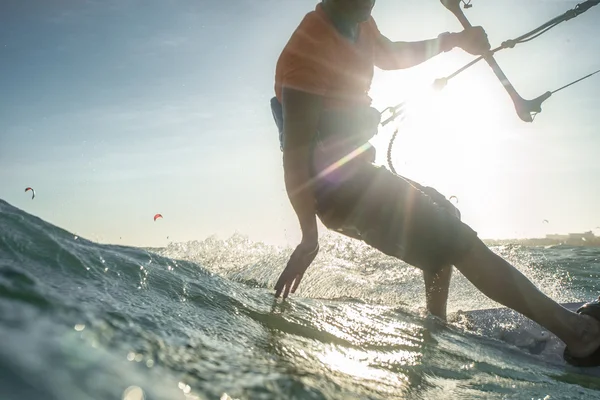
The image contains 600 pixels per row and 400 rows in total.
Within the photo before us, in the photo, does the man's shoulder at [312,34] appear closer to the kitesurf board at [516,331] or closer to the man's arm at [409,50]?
the man's arm at [409,50]

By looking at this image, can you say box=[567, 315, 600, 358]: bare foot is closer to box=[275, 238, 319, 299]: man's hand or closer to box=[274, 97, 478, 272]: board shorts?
box=[274, 97, 478, 272]: board shorts

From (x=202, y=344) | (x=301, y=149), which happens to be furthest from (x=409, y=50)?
(x=202, y=344)

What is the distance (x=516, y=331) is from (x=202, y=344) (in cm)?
228

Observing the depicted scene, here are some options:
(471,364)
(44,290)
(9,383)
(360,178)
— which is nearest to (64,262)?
(44,290)

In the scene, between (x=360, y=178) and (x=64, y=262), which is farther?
(x=360, y=178)

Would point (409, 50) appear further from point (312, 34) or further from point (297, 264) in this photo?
point (297, 264)

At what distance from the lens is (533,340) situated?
9.28ft

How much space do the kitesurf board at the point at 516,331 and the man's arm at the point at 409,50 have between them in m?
1.92

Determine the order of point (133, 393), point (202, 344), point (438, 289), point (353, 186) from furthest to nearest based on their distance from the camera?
point (438, 289) < point (353, 186) < point (202, 344) < point (133, 393)

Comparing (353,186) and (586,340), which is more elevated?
(353,186)

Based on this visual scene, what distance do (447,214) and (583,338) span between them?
0.92 metres

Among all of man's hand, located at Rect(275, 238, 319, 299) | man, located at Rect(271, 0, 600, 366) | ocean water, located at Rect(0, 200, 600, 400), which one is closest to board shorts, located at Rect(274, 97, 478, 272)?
man, located at Rect(271, 0, 600, 366)

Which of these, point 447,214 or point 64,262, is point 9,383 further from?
point 447,214

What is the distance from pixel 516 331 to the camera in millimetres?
3008
